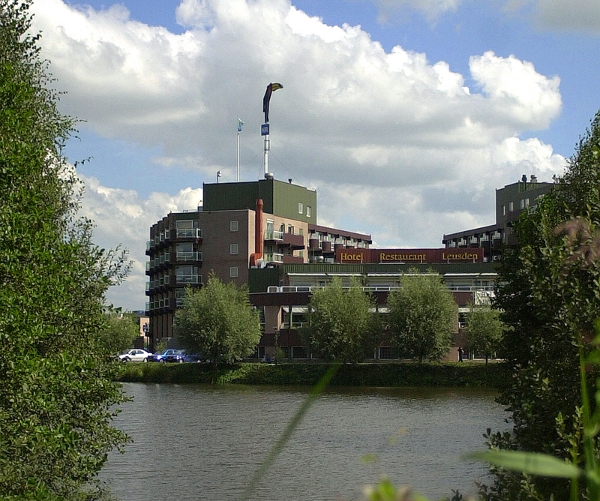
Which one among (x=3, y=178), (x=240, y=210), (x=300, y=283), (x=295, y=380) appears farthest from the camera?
(x=240, y=210)

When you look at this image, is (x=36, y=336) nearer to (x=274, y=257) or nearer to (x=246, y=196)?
(x=274, y=257)

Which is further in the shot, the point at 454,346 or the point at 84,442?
the point at 454,346

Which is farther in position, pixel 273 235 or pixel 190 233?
pixel 273 235

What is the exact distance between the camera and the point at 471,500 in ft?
4.62

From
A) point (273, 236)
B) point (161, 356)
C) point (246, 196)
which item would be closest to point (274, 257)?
point (273, 236)

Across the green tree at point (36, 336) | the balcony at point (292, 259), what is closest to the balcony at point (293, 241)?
the balcony at point (292, 259)

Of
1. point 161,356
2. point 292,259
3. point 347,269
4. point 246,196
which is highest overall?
point 246,196

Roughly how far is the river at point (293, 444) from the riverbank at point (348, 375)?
29.6ft

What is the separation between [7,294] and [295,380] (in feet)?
206

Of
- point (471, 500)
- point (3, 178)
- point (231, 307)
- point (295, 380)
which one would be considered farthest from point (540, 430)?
point (231, 307)

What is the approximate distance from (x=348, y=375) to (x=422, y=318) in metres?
8.71

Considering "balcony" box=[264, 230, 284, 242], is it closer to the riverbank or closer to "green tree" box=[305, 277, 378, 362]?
"green tree" box=[305, 277, 378, 362]

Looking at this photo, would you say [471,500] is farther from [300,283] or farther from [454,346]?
[300,283]

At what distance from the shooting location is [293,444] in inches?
1505
